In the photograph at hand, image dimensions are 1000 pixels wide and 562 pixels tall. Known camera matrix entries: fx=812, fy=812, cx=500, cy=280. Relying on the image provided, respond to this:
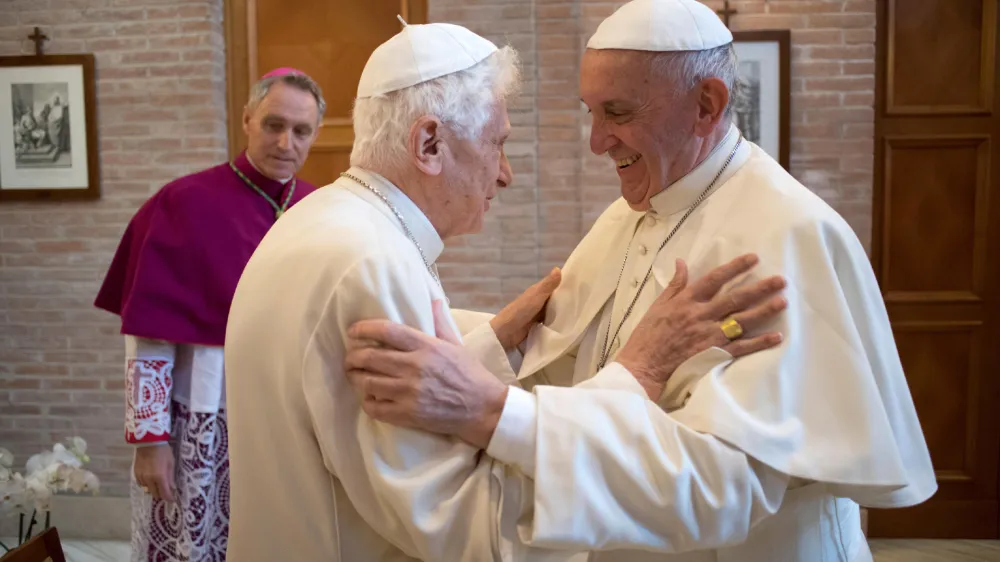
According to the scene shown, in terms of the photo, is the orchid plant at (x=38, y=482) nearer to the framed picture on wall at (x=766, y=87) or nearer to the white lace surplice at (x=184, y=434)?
the white lace surplice at (x=184, y=434)

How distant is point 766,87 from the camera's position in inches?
175

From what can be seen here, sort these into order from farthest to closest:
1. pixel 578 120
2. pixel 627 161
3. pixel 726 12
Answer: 1. pixel 578 120
2. pixel 726 12
3. pixel 627 161

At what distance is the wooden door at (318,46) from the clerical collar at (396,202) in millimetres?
3305

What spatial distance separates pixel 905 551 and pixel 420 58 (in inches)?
175

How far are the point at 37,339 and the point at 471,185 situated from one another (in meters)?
4.34

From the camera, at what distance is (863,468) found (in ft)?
4.62

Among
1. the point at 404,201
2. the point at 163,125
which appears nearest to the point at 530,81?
the point at 163,125

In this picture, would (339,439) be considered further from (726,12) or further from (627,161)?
(726,12)

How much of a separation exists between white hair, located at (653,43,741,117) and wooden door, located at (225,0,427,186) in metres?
3.25

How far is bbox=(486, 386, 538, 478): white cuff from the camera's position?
Result: 52.0 inches

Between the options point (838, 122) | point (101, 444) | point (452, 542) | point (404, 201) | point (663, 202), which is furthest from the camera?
point (101, 444)

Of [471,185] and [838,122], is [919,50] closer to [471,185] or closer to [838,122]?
[838,122]

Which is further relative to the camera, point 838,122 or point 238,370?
point 838,122

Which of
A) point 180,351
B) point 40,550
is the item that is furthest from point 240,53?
point 40,550
